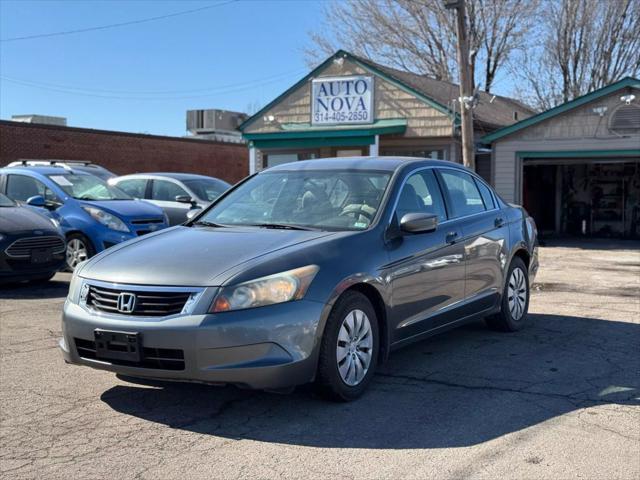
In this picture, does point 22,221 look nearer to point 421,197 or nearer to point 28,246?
point 28,246

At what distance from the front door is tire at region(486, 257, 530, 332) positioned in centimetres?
107

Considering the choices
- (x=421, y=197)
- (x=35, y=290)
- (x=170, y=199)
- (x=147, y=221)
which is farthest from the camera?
(x=170, y=199)

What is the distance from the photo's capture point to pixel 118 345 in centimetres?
444

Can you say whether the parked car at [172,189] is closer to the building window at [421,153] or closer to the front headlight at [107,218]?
the front headlight at [107,218]

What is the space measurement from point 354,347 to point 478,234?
217cm

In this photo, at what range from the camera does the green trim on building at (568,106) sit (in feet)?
54.5

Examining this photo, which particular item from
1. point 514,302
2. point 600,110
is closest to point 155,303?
point 514,302

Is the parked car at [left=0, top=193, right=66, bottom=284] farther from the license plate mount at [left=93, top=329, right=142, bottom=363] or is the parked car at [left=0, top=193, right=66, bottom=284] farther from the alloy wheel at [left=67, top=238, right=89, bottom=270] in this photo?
the license plate mount at [left=93, top=329, right=142, bottom=363]

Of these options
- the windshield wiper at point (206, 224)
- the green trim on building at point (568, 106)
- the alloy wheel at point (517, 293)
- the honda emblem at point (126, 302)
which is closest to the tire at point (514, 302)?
the alloy wheel at point (517, 293)

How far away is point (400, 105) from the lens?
20438 millimetres

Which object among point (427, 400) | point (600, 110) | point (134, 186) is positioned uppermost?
point (600, 110)

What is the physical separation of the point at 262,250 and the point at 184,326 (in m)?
0.76

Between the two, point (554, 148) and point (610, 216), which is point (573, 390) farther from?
point (610, 216)

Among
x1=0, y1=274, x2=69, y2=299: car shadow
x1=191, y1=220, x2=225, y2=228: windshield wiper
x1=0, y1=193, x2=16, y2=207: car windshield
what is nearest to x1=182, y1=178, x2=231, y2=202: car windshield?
x1=0, y1=274, x2=69, y2=299: car shadow
